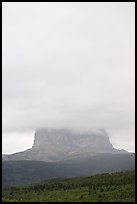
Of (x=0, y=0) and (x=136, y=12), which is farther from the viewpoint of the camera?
(x=0, y=0)

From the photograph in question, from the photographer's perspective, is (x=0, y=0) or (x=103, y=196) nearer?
(x=0, y=0)

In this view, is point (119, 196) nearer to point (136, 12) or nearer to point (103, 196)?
point (103, 196)

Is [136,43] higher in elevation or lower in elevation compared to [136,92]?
higher

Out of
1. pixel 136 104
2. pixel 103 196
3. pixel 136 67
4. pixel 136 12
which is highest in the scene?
pixel 136 12

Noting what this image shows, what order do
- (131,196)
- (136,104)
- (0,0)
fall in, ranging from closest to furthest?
(136,104), (0,0), (131,196)

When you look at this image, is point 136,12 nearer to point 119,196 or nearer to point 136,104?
point 136,104

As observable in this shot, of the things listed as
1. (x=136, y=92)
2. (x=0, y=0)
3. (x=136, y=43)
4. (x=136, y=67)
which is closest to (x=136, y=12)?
(x=136, y=43)

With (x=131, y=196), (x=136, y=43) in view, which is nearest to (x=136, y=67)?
(x=136, y=43)

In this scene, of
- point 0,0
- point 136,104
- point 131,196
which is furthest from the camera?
point 131,196

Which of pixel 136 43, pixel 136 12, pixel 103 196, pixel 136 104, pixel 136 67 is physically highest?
pixel 136 12
